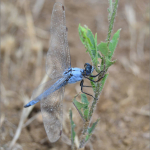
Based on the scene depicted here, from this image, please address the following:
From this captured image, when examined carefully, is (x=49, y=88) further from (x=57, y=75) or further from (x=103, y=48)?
(x=103, y=48)

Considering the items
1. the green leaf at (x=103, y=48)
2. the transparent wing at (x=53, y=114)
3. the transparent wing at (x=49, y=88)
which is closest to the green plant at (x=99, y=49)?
the green leaf at (x=103, y=48)

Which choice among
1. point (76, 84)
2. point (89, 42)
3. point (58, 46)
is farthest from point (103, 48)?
point (76, 84)

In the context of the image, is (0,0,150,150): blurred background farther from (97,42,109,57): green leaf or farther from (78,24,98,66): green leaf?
(97,42,109,57): green leaf

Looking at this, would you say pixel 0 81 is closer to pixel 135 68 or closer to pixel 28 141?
pixel 28 141

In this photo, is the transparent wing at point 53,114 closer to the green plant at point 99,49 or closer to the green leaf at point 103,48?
the green plant at point 99,49

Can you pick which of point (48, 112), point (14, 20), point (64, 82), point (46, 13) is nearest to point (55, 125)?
point (48, 112)

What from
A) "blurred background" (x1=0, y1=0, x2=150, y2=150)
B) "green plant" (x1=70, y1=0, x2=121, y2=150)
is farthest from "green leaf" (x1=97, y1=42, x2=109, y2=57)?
"blurred background" (x1=0, y1=0, x2=150, y2=150)

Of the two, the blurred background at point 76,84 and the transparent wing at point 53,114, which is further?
the blurred background at point 76,84
